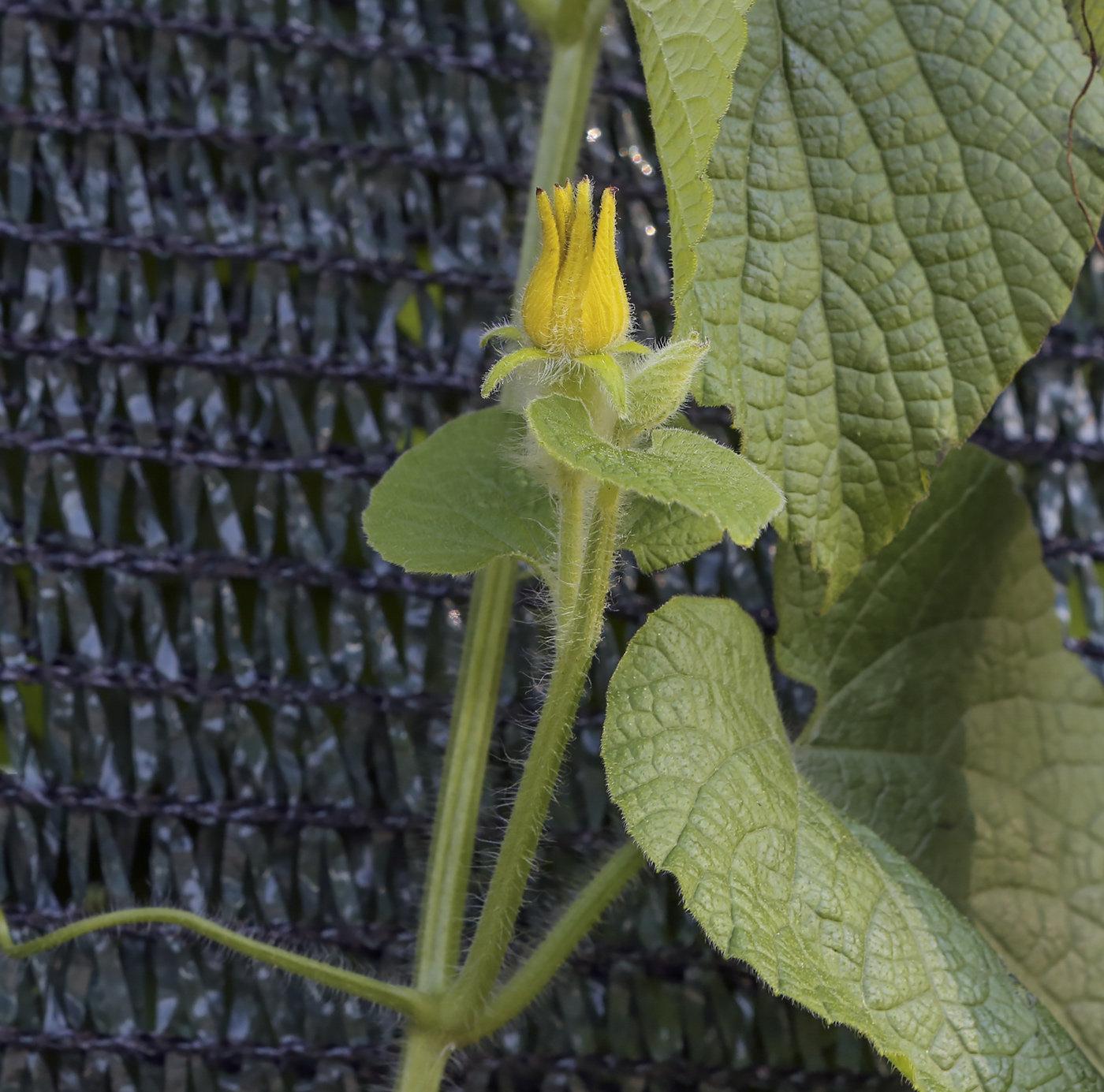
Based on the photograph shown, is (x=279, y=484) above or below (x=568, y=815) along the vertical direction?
above

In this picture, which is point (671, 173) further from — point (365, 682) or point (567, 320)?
point (365, 682)

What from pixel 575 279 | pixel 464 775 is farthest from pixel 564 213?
pixel 464 775

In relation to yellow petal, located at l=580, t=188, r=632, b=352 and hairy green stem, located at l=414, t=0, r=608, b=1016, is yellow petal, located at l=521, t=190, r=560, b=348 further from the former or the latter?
hairy green stem, located at l=414, t=0, r=608, b=1016

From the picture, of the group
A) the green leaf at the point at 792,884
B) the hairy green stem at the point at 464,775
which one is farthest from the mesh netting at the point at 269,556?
the green leaf at the point at 792,884

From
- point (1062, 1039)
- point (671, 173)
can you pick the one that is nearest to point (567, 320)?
point (671, 173)

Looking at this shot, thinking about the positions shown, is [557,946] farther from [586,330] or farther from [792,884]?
[586,330]

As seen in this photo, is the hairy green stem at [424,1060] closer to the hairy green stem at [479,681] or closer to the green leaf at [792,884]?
the hairy green stem at [479,681]

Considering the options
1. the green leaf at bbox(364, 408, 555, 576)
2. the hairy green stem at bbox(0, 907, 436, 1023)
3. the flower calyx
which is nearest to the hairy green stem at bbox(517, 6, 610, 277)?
the green leaf at bbox(364, 408, 555, 576)
